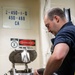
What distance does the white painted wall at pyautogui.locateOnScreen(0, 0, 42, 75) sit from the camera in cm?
353

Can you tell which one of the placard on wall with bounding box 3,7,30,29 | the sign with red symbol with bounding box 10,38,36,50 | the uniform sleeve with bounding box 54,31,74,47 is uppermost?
the placard on wall with bounding box 3,7,30,29

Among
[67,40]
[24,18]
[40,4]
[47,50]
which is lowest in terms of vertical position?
[47,50]

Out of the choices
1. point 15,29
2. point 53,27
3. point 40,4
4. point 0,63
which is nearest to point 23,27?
point 15,29

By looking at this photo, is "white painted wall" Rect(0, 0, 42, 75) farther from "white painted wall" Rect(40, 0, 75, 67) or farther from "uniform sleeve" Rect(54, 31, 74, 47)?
"uniform sleeve" Rect(54, 31, 74, 47)

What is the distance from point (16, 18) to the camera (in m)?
3.74

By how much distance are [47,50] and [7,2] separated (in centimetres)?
116

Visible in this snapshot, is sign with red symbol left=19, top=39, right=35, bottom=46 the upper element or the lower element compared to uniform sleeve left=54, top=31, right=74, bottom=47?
lower

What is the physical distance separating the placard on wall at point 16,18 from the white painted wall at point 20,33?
0.20ft

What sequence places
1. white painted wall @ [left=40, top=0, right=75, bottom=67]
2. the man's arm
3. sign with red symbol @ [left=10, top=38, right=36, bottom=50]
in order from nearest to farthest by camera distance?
1. the man's arm
2. white painted wall @ [left=40, top=0, right=75, bottom=67]
3. sign with red symbol @ [left=10, top=38, right=36, bottom=50]

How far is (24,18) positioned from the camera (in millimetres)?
3773

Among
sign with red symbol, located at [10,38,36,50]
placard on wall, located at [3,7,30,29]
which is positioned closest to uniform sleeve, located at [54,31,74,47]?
sign with red symbol, located at [10,38,36,50]

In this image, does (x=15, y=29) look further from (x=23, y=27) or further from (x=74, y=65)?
(x=74, y=65)

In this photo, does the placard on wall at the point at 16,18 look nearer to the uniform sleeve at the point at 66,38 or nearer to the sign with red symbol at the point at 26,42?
the sign with red symbol at the point at 26,42

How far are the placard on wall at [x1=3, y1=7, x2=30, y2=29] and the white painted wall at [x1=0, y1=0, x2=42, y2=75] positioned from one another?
60 mm
